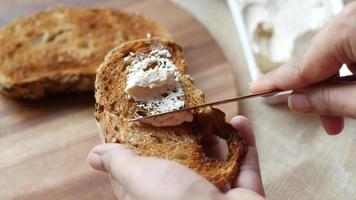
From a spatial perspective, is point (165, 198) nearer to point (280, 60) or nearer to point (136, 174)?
point (136, 174)

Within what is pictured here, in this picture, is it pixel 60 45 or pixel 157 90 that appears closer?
pixel 157 90

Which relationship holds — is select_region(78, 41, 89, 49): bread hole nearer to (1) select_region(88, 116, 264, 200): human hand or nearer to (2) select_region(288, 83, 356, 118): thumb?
(1) select_region(88, 116, 264, 200): human hand

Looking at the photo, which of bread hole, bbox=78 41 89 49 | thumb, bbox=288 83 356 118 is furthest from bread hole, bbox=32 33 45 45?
thumb, bbox=288 83 356 118

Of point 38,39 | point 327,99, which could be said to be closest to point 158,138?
point 327,99

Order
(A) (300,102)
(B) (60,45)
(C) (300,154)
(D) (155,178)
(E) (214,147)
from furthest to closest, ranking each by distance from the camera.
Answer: (B) (60,45)
(C) (300,154)
(E) (214,147)
(A) (300,102)
(D) (155,178)

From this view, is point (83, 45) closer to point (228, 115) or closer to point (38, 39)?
point (38, 39)

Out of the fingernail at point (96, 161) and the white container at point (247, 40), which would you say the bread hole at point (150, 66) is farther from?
the white container at point (247, 40)

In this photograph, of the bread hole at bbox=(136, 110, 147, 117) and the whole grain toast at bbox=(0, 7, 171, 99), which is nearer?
the bread hole at bbox=(136, 110, 147, 117)
